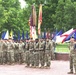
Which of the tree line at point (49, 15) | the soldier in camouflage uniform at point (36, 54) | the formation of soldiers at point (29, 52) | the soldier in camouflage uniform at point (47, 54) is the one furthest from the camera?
the tree line at point (49, 15)

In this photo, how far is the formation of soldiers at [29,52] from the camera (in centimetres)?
1992

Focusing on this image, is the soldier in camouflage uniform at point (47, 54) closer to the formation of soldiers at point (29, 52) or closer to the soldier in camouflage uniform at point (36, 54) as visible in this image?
the formation of soldiers at point (29, 52)

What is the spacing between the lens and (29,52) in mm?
20828

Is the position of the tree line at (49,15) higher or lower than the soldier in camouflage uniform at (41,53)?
higher

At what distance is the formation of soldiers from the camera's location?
1992 centimetres

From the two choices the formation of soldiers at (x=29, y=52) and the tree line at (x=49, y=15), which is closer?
the formation of soldiers at (x=29, y=52)

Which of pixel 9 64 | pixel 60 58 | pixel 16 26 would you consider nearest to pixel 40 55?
pixel 9 64

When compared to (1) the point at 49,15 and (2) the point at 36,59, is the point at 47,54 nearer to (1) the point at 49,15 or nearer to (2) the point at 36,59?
(2) the point at 36,59

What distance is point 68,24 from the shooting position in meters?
49.4

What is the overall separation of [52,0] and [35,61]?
35549mm

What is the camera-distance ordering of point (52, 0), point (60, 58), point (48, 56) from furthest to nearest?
point (52, 0) < point (60, 58) < point (48, 56)

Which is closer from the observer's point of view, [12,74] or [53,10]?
[12,74]

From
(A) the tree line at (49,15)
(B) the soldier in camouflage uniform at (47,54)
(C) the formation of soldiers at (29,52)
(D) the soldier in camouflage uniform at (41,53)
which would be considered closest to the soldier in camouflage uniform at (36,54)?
(C) the formation of soldiers at (29,52)

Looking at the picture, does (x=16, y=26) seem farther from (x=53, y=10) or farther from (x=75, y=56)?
(x=75, y=56)
